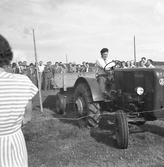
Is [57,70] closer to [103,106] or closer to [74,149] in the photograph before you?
[103,106]

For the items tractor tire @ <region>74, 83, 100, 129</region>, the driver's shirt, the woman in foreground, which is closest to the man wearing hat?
the driver's shirt

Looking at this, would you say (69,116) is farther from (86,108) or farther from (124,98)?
(124,98)

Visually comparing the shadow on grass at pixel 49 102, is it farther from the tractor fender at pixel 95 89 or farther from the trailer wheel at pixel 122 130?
the trailer wheel at pixel 122 130

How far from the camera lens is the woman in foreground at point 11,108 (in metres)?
1.38

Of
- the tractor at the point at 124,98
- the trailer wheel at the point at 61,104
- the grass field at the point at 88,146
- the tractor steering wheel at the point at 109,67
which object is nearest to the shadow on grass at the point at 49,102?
the trailer wheel at the point at 61,104

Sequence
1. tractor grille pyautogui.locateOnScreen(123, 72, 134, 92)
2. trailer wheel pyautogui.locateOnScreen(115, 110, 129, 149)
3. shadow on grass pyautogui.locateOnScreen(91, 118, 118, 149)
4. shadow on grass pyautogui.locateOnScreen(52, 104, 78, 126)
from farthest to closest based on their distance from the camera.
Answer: shadow on grass pyautogui.locateOnScreen(52, 104, 78, 126) → tractor grille pyautogui.locateOnScreen(123, 72, 134, 92) → shadow on grass pyautogui.locateOnScreen(91, 118, 118, 149) → trailer wheel pyautogui.locateOnScreen(115, 110, 129, 149)

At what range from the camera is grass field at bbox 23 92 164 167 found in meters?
3.43

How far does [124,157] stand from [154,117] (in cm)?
115

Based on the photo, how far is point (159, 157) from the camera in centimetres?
356

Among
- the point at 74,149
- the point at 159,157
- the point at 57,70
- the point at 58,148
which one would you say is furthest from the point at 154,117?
the point at 57,70

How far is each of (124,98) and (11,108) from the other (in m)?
3.47

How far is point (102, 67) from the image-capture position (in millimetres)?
5133

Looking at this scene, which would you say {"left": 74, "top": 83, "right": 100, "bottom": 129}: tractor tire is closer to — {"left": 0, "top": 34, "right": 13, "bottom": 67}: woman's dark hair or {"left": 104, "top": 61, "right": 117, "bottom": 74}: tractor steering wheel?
{"left": 104, "top": 61, "right": 117, "bottom": 74}: tractor steering wheel

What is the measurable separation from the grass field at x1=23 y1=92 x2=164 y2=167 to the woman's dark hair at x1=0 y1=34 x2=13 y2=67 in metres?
2.30
